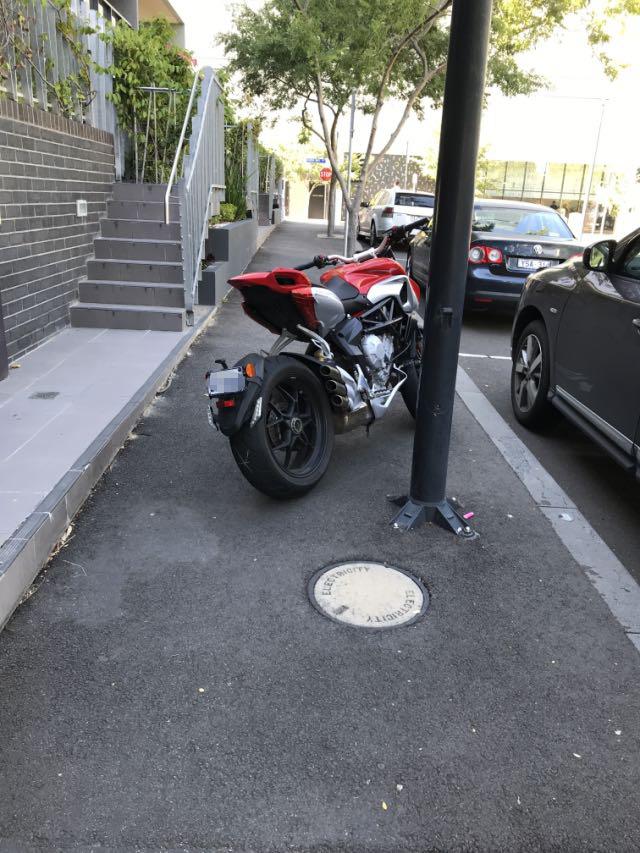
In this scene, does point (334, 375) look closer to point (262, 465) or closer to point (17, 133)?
point (262, 465)

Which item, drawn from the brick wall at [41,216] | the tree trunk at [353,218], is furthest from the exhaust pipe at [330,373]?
the tree trunk at [353,218]

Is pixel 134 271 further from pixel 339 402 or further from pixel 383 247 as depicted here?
pixel 339 402

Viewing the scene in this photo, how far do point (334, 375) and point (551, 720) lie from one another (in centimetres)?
239

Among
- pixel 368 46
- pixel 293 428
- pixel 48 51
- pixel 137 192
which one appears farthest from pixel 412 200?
pixel 293 428

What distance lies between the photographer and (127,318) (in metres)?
7.83

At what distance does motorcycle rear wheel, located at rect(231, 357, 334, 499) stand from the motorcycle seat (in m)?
0.73

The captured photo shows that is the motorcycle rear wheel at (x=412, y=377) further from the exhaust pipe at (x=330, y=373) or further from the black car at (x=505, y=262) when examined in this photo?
the black car at (x=505, y=262)

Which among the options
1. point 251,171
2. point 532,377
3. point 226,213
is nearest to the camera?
point 532,377

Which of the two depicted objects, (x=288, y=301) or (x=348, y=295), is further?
(x=348, y=295)

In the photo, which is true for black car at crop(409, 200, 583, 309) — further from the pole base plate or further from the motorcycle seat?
the pole base plate

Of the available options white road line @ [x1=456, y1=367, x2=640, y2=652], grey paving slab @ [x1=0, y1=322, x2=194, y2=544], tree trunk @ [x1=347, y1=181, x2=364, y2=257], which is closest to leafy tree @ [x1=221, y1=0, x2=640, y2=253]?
tree trunk @ [x1=347, y1=181, x2=364, y2=257]

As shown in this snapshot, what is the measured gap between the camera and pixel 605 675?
2.88m

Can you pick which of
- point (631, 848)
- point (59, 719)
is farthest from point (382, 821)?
point (59, 719)

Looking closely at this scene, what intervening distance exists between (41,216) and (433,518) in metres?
5.10
